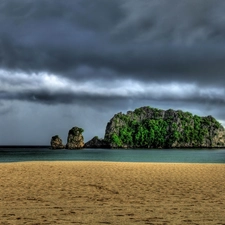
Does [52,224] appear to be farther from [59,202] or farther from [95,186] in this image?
[95,186]

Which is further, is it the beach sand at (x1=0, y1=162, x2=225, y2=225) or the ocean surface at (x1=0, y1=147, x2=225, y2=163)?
the ocean surface at (x1=0, y1=147, x2=225, y2=163)

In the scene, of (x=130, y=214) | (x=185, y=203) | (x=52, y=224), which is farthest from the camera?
(x=185, y=203)

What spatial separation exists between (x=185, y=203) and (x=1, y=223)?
676 centimetres

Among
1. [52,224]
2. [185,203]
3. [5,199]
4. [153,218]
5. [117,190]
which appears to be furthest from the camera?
[117,190]

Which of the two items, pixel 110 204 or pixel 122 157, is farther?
pixel 122 157

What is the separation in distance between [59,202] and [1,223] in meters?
3.70

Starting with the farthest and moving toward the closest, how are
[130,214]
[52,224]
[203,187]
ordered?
[203,187] → [130,214] → [52,224]

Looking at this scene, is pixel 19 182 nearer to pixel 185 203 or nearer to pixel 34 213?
pixel 34 213

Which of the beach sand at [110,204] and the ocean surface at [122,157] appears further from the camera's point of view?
the ocean surface at [122,157]

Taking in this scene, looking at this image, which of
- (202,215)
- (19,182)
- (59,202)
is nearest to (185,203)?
(202,215)

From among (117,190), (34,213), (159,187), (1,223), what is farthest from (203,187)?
(1,223)

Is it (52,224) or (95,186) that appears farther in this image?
(95,186)

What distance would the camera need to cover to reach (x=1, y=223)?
29.3 ft

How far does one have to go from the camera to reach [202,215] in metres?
9.90
